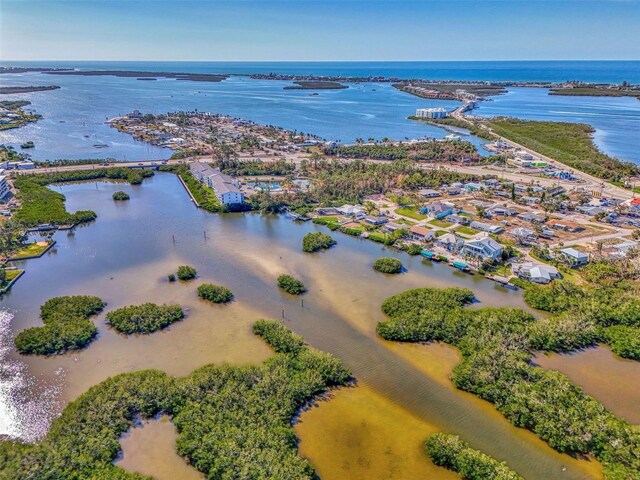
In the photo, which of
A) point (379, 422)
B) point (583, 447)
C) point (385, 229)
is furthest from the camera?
point (385, 229)

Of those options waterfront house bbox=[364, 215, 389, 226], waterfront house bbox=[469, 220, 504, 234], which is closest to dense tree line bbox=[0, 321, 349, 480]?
waterfront house bbox=[364, 215, 389, 226]

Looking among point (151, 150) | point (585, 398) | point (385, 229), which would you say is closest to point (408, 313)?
point (585, 398)

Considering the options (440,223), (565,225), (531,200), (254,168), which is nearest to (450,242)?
(440,223)

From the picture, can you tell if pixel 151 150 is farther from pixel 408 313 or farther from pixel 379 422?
pixel 379 422

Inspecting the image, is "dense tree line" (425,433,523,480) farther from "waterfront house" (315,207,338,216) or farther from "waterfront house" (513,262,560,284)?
"waterfront house" (315,207,338,216)

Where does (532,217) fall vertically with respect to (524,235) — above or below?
above

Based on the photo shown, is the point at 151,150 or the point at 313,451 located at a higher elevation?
the point at 151,150

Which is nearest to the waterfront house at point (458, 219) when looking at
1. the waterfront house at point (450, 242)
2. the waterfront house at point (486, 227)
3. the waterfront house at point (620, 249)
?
the waterfront house at point (486, 227)

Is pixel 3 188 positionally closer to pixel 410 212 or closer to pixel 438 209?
pixel 410 212
